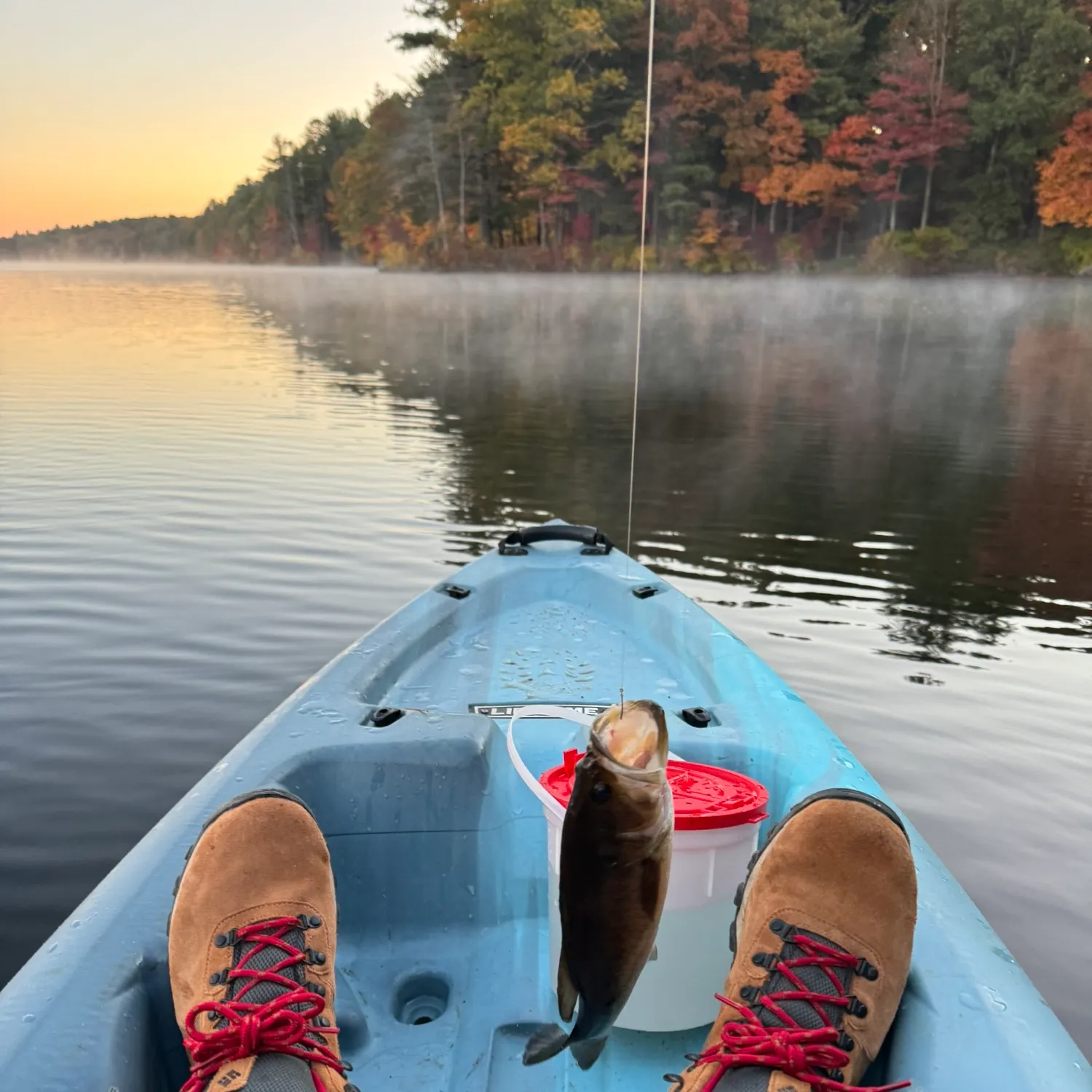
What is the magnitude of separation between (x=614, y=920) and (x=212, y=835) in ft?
3.01

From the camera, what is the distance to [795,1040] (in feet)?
5.45

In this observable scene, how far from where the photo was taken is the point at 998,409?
1784cm

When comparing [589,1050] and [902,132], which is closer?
[589,1050]

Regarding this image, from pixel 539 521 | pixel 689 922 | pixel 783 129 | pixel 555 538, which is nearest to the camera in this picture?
pixel 689 922

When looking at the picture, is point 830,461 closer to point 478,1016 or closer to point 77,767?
point 77,767

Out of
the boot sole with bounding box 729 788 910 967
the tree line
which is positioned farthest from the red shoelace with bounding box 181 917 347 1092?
the tree line

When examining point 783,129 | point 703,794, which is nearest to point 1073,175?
point 783,129

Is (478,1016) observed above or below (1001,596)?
above

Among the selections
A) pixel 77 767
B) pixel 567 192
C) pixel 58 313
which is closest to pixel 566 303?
pixel 567 192

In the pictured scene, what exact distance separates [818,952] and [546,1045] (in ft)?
1.82

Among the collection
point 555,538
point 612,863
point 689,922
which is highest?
point 612,863

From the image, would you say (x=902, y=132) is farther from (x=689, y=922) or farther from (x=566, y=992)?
(x=566, y=992)

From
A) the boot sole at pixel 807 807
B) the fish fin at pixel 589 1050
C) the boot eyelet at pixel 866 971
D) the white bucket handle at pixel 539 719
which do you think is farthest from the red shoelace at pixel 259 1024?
the boot eyelet at pixel 866 971

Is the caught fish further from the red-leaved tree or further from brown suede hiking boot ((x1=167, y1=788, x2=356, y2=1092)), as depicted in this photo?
the red-leaved tree
